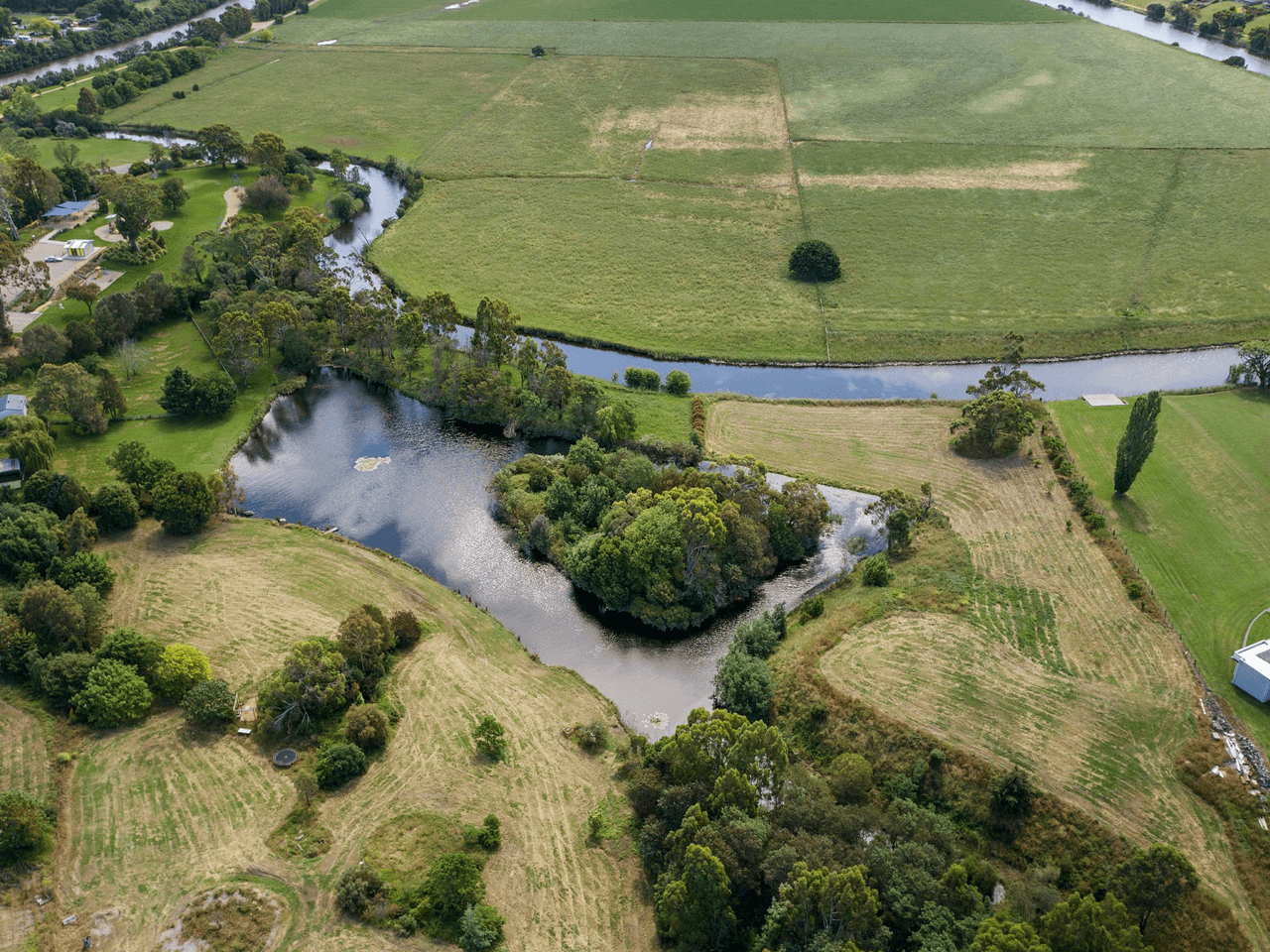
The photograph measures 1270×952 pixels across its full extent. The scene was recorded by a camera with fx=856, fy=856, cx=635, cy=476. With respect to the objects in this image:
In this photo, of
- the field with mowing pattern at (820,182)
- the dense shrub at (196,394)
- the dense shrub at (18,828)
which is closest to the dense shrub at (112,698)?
the dense shrub at (18,828)

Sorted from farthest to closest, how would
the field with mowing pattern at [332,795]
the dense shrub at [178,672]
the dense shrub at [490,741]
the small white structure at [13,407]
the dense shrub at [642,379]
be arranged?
the dense shrub at [642,379] → the small white structure at [13,407] → the dense shrub at [178,672] → the dense shrub at [490,741] → the field with mowing pattern at [332,795]

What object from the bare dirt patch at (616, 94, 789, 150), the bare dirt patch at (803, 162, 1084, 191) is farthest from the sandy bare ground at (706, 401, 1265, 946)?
the bare dirt patch at (616, 94, 789, 150)

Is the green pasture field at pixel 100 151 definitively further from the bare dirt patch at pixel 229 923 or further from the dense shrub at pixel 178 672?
the bare dirt patch at pixel 229 923

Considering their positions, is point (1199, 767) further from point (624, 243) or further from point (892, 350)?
point (624, 243)

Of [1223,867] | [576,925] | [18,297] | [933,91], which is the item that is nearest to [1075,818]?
[1223,867]

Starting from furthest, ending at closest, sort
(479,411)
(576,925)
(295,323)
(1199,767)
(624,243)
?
1. (624,243)
2. (295,323)
3. (479,411)
4. (1199,767)
5. (576,925)

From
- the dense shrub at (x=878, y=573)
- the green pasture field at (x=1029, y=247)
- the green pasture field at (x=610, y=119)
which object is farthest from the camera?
the green pasture field at (x=610, y=119)

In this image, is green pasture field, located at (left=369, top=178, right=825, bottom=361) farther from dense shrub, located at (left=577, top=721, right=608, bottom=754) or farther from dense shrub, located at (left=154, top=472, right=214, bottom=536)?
dense shrub, located at (left=577, top=721, right=608, bottom=754)
